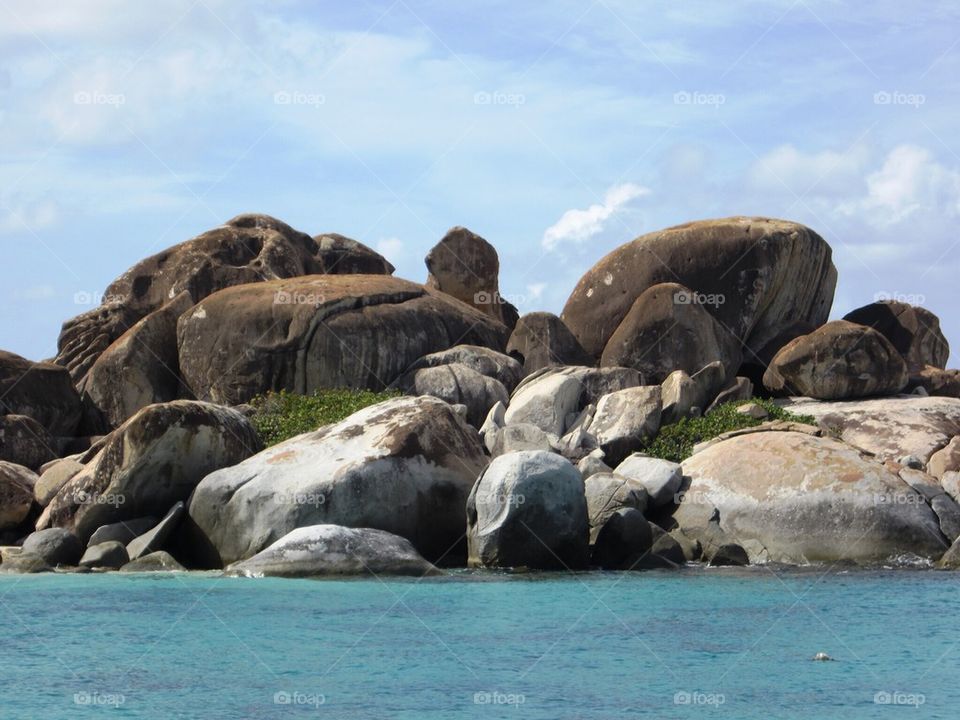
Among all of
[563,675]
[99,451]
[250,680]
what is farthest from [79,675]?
[99,451]

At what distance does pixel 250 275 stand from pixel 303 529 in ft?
51.0

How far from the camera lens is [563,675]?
14.6 meters

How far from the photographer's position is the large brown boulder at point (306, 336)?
3114cm

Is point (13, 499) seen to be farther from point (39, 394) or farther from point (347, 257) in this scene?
point (347, 257)

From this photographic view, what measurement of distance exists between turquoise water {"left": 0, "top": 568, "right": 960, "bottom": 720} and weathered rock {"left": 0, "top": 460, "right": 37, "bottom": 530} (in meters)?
4.05

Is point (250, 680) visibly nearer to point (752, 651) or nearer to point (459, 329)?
point (752, 651)

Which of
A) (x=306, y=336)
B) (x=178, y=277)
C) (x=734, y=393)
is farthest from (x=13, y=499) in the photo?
(x=734, y=393)

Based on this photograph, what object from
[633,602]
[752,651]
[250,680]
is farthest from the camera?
[633,602]

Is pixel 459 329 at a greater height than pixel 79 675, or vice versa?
pixel 459 329

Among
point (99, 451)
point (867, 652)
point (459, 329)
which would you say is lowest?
point (867, 652)

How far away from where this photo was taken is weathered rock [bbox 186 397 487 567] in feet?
75.8

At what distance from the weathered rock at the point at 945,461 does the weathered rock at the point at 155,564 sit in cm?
1367

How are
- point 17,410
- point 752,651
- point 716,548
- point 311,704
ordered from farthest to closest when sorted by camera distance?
point 17,410, point 716,548, point 752,651, point 311,704

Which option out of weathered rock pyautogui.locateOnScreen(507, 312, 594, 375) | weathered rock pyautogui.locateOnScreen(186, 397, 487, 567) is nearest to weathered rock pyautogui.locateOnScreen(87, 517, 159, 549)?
weathered rock pyautogui.locateOnScreen(186, 397, 487, 567)
